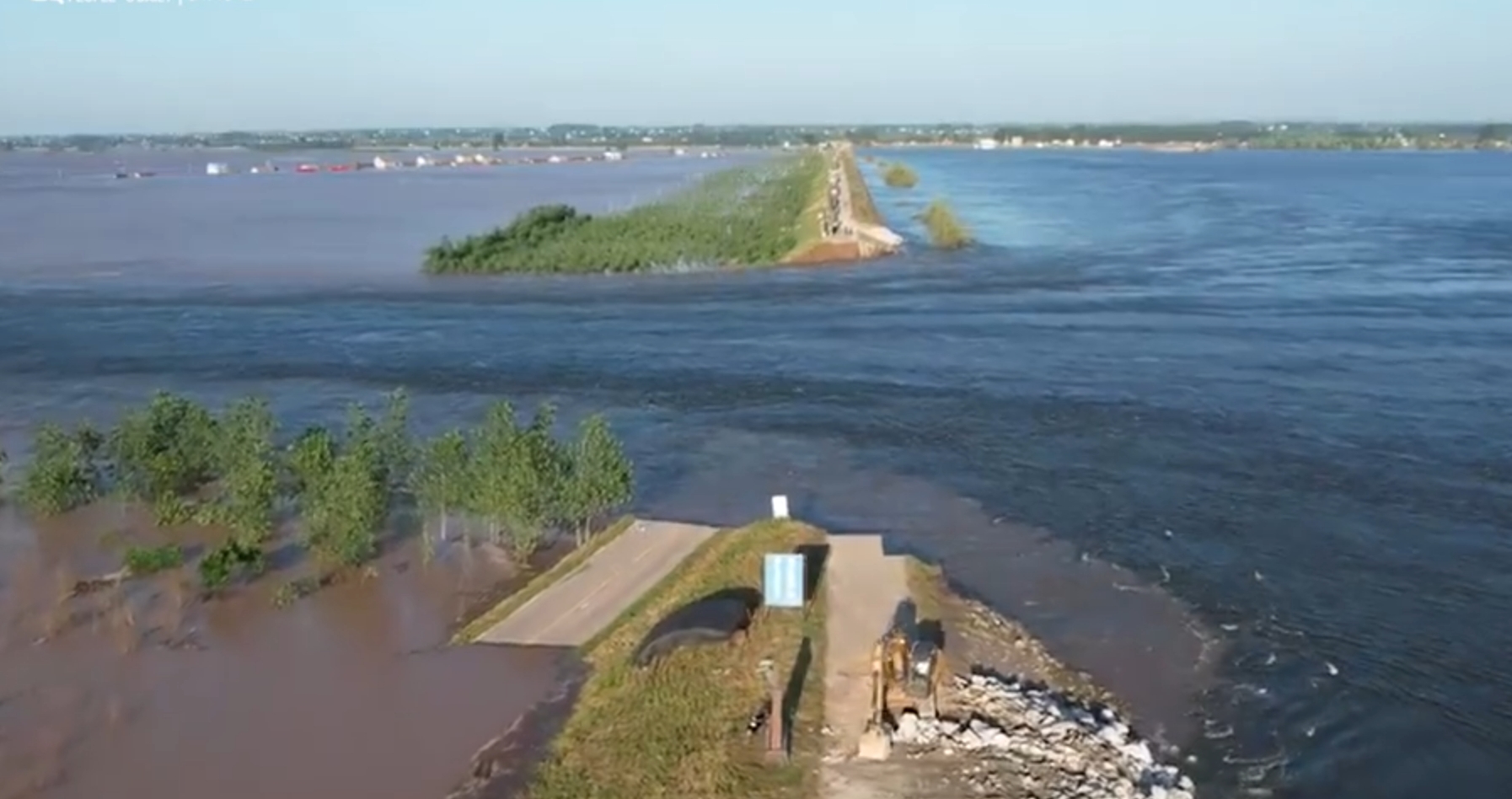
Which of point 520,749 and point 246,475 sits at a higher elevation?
point 246,475

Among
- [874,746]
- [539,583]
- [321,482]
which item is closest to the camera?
[874,746]

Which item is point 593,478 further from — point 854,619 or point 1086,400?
point 1086,400

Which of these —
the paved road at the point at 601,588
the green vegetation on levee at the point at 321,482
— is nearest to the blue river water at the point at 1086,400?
the paved road at the point at 601,588

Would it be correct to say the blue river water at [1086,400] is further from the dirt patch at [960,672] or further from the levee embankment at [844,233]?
the levee embankment at [844,233]

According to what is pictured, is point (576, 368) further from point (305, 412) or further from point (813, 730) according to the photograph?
point (813, 730)

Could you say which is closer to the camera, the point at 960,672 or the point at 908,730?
the point at 908,730

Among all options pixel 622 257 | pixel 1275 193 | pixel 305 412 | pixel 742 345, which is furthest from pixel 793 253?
pixel 1275 193

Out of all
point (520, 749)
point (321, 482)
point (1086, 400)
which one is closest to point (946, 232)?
point (1086, 400)

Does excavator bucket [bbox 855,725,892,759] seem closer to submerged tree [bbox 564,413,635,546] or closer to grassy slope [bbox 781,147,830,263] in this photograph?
submerged tree [bbox 564,413,635,546]
